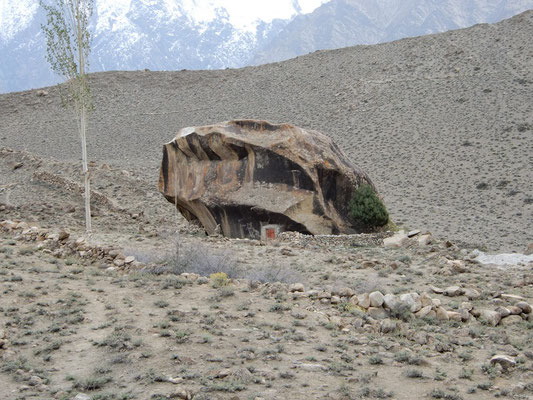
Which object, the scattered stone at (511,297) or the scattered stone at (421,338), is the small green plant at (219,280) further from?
the scattered stone at (511,297)

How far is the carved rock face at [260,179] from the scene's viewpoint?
17.4 m

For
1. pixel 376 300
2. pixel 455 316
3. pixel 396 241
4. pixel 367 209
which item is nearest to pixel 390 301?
pixel 376 300

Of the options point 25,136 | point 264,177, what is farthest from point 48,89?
point 264,177

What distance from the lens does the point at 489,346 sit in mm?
8164

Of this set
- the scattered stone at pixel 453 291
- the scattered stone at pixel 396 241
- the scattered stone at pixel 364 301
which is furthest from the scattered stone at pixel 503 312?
the scattered stone at pixel 396 241

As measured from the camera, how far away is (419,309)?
9.49 m

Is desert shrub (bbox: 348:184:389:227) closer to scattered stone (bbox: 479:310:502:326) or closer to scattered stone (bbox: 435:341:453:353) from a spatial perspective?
scattered stone (bbox: 479:310:502:326)

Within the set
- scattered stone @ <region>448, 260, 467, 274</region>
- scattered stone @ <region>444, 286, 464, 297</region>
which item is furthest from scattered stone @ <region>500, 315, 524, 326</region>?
scattered stone @ <region>448, 260, 467, 274</region>

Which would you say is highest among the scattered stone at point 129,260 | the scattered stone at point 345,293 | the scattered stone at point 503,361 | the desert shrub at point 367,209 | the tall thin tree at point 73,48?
the tall thin tree at point 73,48

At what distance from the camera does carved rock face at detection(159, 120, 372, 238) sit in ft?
57.2

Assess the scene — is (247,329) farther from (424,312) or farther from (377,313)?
(424,312)

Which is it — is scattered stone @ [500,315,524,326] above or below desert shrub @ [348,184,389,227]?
below

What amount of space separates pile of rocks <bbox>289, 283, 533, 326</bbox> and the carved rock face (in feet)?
24.8

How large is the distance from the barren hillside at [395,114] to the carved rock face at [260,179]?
18.8 feet
